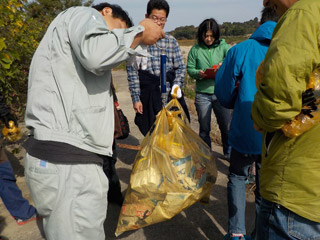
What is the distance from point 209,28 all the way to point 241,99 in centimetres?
177

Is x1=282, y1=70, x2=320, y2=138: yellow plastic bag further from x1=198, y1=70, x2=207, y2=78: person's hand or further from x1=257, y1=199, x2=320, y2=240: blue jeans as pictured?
x1=198, y1=70, x2=207, y2=78: person's hand

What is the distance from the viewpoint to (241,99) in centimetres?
180

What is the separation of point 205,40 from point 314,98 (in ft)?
8.15

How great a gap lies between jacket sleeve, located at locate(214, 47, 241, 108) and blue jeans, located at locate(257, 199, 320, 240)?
0.84 metres

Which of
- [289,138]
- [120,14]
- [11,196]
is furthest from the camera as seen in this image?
[11,196]

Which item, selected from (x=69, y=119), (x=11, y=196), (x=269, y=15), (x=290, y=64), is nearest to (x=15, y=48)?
(x=11, y=196)

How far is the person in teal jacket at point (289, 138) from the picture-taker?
0.94m

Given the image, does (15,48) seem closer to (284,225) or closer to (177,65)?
(177,65)

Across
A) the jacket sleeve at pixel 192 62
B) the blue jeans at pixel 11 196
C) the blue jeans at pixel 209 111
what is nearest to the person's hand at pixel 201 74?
the jacket sleeve at pixel 192 62

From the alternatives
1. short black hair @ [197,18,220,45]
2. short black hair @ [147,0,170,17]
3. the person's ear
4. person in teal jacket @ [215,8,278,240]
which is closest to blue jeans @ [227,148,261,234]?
person in teal jacket @ [215,8,278,240]

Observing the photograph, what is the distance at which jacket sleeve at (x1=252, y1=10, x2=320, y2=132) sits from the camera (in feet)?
3.07

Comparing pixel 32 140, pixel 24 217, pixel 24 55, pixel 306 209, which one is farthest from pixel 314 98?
pixel 24 55

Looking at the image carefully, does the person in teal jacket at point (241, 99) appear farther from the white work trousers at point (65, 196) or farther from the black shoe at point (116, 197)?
the black shoe at point (116, 197)

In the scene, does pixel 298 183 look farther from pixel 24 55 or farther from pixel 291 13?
pixel 24 55
